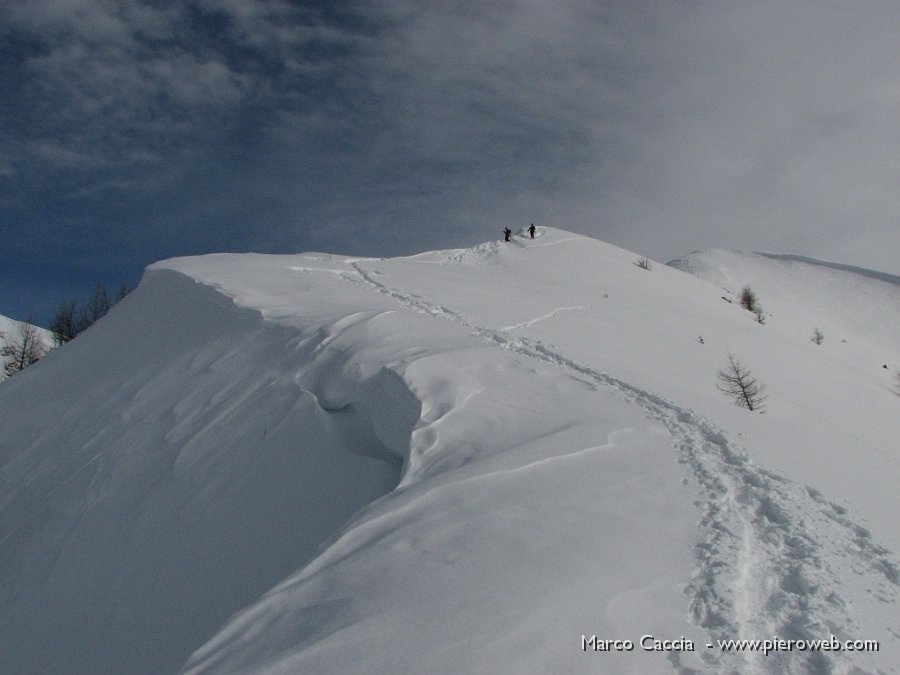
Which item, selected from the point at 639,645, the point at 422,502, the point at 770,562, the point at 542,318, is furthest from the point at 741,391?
the point at 639,645

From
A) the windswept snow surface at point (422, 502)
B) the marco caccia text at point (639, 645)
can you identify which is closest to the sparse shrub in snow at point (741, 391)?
the windswept snow surface at point (422, 502)

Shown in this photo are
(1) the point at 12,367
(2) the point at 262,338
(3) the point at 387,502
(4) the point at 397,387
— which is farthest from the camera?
(1) the point at 12,367

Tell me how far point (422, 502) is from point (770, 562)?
6.47ft

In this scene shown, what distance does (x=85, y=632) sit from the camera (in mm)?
4344

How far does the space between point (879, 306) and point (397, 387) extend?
44848mm

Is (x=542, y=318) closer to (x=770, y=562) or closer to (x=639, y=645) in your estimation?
(x=770, y=562)

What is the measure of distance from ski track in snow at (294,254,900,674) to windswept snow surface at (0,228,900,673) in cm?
2

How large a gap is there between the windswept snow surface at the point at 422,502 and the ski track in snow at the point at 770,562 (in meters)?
0.02

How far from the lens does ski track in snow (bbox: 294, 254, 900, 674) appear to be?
2.48 meters

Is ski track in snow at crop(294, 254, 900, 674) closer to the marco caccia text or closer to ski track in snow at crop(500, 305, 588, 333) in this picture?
the marco caccia text

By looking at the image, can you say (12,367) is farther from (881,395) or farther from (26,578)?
(881,395)

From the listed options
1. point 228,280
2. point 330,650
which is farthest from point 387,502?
point 228,280

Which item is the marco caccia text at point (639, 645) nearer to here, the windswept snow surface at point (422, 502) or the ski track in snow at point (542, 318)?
the windswept snow surface at point (422, 502)

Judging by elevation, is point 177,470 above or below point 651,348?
below
